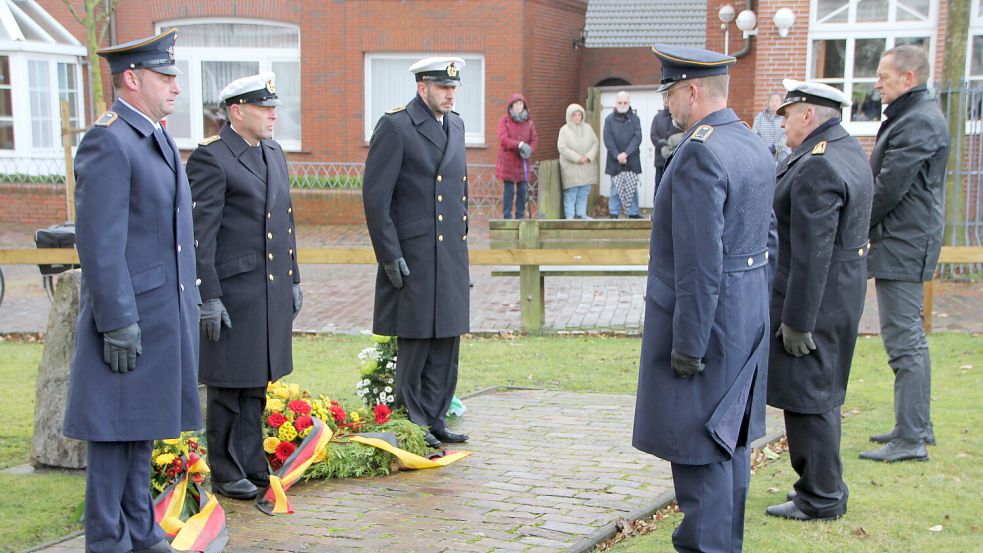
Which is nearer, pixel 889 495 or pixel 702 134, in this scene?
pixel 702 134

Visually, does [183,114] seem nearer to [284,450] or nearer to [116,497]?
[284,450]

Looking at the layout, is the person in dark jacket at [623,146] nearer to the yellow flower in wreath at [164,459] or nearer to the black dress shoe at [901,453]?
the black dress shoe at [901,453]

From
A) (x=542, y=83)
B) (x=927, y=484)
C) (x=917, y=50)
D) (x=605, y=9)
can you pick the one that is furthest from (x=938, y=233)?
(x=605, y=9)

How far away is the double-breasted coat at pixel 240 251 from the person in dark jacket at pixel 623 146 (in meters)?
13.0

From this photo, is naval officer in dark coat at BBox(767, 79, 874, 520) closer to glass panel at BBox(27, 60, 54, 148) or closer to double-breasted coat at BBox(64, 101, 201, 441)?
double-breasted coat at BBox(64, 101, 201, 441)

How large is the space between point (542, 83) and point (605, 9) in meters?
3.39

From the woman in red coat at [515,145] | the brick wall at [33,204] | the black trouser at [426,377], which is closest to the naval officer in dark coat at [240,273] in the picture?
the black trouser at [426,377]

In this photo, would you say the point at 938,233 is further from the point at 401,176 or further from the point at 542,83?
the point at 542,83

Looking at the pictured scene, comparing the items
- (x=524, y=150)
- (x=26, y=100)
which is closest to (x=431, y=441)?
(x=524, y=150)

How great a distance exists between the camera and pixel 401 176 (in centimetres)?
664

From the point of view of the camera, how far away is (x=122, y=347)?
450 cm

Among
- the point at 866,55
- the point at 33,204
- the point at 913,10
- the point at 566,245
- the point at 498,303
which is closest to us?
the point at 566,245

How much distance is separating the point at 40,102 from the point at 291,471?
65.0 ft

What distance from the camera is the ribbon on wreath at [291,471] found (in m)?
5.70
